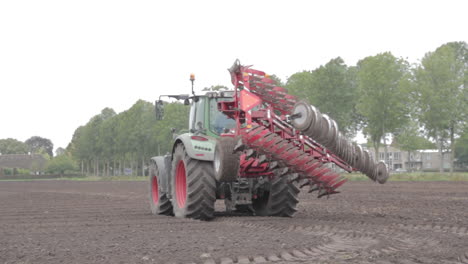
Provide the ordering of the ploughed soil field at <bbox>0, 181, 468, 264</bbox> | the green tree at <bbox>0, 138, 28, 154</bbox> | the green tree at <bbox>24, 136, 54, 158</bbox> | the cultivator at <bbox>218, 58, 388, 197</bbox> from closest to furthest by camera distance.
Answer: the ploughed soil field at <bbox>0, 181, 468, 264</bbox>
the cultivator at <bbox>218, 58, 388, 197</bbox>
the green tree at <bbox>0, 138, 28, 154</bbox>
the green tree at <bbox>24, 136, 54, 158</bbox>

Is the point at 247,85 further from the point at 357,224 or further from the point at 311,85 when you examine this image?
the point at 311,85

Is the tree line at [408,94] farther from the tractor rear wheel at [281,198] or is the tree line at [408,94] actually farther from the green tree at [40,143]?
the green tree at [40,143]

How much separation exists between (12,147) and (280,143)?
550 feet

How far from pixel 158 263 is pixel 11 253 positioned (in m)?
2.09

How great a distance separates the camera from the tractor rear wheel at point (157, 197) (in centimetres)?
1323

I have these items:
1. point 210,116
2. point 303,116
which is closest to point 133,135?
point 210,116

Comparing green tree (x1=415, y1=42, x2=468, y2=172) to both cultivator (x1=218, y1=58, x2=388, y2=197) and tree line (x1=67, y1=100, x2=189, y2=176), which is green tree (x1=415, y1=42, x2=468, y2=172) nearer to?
tree line (x1=67, y1=100, x2=189, y2=176)

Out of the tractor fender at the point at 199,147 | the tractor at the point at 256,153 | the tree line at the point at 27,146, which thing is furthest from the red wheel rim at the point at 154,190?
the tree line at the point at 27,146

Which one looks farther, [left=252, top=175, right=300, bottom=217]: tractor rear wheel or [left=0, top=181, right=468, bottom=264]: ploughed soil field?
[left=252, top=175, right=300, bottom=217]: tractor rear wheel

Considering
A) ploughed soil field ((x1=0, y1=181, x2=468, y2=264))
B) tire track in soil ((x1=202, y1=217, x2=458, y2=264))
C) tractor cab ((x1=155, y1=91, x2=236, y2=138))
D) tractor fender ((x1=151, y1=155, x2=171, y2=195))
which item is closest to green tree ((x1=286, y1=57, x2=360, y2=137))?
tractor fender ((x1=151, y1=155, x2=171, y2=195))

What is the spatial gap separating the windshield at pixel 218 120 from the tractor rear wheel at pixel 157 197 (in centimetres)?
230

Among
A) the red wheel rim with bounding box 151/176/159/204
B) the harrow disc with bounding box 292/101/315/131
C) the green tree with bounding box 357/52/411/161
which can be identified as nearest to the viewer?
the harrow disc with bounding box 292/101/315/131

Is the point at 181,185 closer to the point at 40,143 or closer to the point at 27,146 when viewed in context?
the point at 27,146

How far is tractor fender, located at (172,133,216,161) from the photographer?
10734mm
